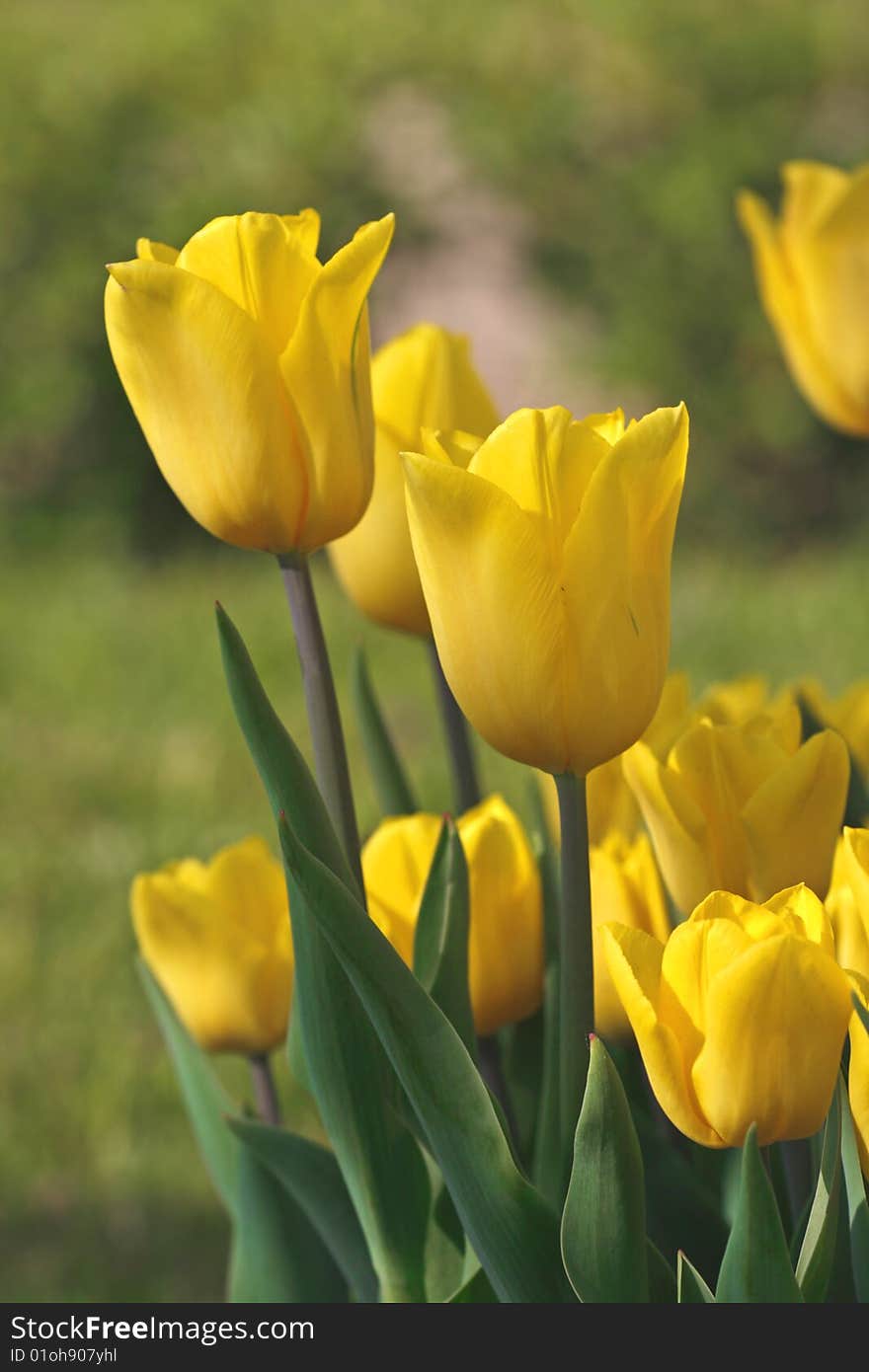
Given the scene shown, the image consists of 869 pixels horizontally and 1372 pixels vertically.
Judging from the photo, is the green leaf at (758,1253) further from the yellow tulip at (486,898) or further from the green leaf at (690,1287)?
the yellow tulip at (486,898)

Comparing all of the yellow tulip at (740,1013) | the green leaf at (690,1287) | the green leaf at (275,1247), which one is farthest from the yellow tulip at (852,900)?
the green leaf at (275,1247)

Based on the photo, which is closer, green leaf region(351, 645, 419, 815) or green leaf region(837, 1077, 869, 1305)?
green leaf region(837, 1077, 869, 1305)

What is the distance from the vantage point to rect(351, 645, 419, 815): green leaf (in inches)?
35.9

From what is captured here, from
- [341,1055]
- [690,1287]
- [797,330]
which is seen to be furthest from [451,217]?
[690,1287]

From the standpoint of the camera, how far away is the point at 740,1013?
0.57 metres

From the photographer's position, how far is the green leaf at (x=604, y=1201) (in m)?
0.58

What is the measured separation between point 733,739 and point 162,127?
353cm

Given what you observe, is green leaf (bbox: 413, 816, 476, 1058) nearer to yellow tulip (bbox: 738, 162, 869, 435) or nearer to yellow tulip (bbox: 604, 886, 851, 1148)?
yellow tulip (bbox: 604, 886, 851, 1148)

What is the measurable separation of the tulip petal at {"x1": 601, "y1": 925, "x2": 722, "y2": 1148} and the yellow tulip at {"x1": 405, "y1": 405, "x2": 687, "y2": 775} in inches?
2.6

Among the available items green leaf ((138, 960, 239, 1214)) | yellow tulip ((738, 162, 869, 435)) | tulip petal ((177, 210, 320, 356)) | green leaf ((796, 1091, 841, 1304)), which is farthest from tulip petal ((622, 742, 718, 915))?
yellow tulip ((738, 162, 869, 435))

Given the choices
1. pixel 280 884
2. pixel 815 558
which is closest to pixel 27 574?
pixel 815 558

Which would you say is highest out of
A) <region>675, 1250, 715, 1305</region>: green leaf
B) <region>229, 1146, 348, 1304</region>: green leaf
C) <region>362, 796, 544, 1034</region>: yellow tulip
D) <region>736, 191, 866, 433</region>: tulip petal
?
<region>736, 191, 866, 433</region>: tulip petal

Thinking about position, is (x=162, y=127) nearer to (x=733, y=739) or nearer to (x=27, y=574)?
(x=27, y=574)

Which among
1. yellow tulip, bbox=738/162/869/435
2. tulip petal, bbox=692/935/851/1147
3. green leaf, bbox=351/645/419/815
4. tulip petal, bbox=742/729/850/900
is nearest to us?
tulip petal, bbox=692/935/851/1147
